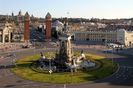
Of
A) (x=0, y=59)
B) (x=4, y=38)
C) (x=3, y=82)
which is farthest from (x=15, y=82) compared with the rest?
(x=4, y=38)

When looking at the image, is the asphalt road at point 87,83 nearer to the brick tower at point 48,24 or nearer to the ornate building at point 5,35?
the ornate building at point 5,35

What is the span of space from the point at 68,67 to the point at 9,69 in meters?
19.0

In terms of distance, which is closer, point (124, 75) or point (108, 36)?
point (124, 75)

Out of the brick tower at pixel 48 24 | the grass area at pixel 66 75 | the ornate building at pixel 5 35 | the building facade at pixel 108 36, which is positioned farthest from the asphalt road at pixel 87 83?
the brick tower at pixel 48 24

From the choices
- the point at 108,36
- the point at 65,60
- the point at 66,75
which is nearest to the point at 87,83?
the point at 66,75

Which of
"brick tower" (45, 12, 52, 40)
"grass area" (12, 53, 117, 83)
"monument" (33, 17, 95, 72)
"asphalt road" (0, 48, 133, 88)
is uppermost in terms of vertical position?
"brick tower" (45, 12, 52, 40)

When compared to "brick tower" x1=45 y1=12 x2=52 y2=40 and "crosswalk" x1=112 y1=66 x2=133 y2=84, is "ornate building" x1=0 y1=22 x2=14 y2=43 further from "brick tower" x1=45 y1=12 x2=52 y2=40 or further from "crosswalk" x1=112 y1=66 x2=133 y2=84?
"crosswalk" x1=112 y1=66 x2=133 y2=84

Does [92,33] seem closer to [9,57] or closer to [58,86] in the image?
[9,57]

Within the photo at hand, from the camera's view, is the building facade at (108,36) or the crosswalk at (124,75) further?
the building facade at (108,36)

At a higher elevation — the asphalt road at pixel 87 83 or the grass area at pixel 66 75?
the grass area at pixel 66 75

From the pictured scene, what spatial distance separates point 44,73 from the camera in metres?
87.1

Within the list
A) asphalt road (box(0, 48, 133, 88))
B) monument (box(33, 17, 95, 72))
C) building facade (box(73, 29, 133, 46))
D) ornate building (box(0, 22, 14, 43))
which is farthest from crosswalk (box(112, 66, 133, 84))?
ornate building (box(0, 22, 14, 43))

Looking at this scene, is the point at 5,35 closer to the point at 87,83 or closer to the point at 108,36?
the point at 108,36

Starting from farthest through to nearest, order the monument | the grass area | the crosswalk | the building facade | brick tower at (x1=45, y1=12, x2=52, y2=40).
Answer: brick tower at (x1=45, y1=12, x2=52, y2=40) → the building facade → the monument → the crosswalk → the grass area
